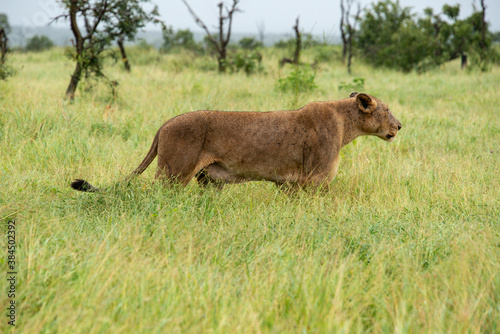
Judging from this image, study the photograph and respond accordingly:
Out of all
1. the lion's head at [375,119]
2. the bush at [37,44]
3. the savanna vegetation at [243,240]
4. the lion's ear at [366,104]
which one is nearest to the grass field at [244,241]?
the savanna vegetation at [243,240]

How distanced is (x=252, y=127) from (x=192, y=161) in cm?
72

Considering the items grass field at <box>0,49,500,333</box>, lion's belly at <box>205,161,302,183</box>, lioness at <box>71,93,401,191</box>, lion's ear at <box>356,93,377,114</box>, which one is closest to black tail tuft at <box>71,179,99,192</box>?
lioness at <box>71,93,401,191</box>

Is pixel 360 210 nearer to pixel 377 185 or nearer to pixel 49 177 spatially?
→ pixel 377 185

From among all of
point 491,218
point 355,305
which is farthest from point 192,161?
point 491,218

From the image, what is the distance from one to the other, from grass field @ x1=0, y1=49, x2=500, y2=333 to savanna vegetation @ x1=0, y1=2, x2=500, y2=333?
0.6 inches

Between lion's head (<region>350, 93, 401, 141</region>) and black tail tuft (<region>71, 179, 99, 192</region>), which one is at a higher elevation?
lion's head (<region>350, 93, 401, 141</region>)

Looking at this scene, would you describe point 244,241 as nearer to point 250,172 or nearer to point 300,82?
point 250,172

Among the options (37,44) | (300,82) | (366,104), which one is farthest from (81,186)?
(37,44)

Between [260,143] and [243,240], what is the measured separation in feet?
3.96

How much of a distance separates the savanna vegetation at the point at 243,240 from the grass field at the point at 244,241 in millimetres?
16

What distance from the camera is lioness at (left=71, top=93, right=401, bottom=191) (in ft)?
13.6

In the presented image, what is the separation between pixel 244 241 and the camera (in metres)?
3.53

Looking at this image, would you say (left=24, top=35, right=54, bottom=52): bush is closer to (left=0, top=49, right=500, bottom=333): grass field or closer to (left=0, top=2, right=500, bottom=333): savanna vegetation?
(left=0, top=2, right=500, bottom=333): savanna vegetation

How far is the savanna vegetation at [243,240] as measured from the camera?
2.47m
